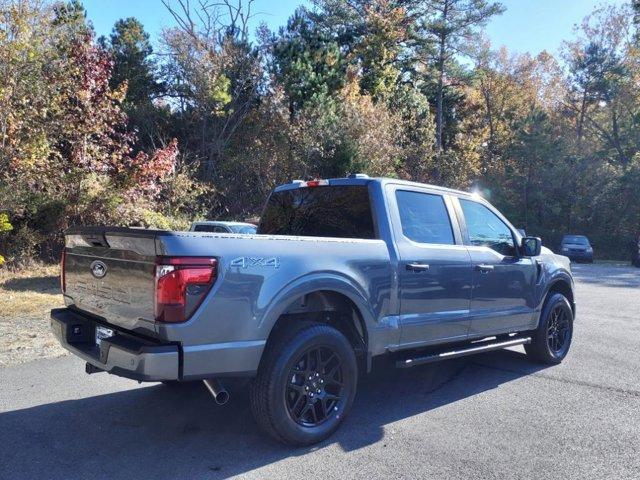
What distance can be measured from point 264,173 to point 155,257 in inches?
724

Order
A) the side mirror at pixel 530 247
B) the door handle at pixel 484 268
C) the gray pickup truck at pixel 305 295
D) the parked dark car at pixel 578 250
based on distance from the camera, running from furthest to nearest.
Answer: the parked dark car at pixel 578 250
the side mirror at pixel 530 247
the door handle at pixel 484 268
the gray pickup truck at pixel 305 295

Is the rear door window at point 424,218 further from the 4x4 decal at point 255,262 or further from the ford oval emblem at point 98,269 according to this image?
the ford oval emblem at point 98,269

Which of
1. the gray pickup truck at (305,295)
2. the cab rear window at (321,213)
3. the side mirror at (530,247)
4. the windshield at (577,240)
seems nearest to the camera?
the gray pickup truck at (305,295)

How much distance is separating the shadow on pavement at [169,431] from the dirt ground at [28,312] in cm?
209

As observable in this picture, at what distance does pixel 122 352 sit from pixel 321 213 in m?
2.35

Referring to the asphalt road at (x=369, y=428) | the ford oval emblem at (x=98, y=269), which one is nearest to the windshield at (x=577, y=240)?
the asphalt road at (x=369, y=428)

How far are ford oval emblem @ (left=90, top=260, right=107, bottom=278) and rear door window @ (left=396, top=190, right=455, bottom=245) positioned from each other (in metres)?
2.47

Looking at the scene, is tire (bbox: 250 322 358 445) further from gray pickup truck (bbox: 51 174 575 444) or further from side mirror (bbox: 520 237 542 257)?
side mirror (bbox: 520 237 542 257)

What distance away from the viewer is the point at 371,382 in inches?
230

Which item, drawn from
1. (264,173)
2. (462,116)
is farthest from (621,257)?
(264,173)

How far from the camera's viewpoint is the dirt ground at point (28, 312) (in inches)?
267

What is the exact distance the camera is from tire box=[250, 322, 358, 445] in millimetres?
3906

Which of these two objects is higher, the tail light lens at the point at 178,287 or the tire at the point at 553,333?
the tail light lens at the point at 178,287

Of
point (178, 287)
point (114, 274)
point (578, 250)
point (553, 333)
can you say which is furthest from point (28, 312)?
point (578, 250)
